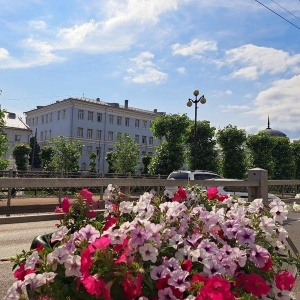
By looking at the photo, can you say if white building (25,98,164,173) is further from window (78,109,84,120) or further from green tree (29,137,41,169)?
green tree (29,137,41,169)

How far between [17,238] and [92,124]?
7109 cm

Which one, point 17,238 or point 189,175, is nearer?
point 17,238

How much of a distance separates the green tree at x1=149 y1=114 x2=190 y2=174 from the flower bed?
126 feet

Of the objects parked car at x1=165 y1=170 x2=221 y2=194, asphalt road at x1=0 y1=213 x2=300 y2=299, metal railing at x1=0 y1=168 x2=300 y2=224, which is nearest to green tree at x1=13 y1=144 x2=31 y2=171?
parked car at x1=165 y1=170 x2=221 y2=194

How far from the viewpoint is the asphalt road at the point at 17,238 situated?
5635 mm

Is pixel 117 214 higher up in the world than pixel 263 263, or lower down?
higher up

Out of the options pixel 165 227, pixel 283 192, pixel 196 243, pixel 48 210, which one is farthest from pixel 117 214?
pixel 283 192

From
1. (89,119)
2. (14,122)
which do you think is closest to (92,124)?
(89,119)

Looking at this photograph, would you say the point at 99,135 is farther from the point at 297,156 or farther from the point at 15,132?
the point at 297,156

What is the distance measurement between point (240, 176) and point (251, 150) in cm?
439

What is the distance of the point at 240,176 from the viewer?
39.7 metres

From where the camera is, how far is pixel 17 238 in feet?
29.3

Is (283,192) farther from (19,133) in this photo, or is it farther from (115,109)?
(19,133)

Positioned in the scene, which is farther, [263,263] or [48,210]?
[48,210]
